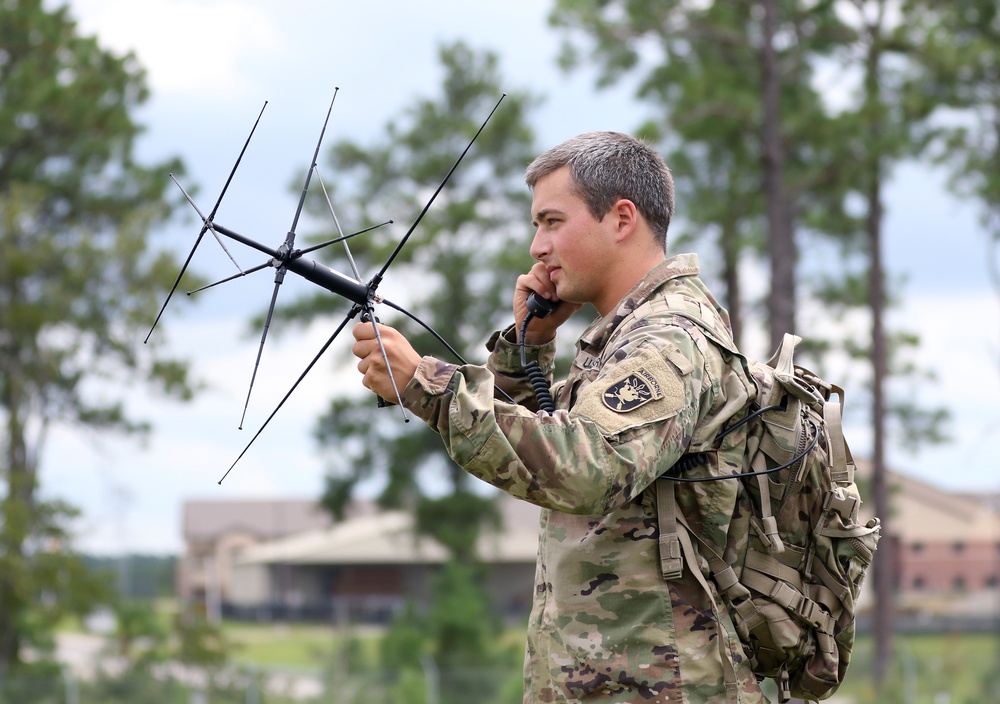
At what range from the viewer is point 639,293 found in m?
3.29

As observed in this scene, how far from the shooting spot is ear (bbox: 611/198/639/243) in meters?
3.26

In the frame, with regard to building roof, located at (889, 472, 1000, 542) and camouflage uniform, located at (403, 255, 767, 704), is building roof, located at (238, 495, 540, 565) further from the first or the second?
camouflage uniform, located at (403, 255, 767, 704)

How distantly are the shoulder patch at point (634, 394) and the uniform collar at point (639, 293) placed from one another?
→ 1.26ft

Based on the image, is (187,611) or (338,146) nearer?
(187,611)

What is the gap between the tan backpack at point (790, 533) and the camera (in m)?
3.16

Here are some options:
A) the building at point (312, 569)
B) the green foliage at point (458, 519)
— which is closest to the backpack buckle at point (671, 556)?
the green foliage at point (458, 519)

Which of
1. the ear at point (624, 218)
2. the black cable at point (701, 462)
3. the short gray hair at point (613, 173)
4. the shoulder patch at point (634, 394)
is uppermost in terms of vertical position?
the short gray hair at point (613, 173)

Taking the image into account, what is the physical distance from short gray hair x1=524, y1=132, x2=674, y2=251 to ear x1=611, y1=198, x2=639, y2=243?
0.02 m

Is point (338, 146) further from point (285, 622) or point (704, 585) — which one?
point (285, 622)

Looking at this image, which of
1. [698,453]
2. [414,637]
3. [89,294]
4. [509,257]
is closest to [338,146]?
Answer: [509,257]

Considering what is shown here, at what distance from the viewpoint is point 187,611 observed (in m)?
21.4

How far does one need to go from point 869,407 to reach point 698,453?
72.3 ft

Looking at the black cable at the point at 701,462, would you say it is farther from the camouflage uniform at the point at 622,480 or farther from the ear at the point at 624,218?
the ear at the point at 624,218

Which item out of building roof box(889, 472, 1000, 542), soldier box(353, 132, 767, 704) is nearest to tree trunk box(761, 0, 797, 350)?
soldier box(353, 132, 767, 704)
